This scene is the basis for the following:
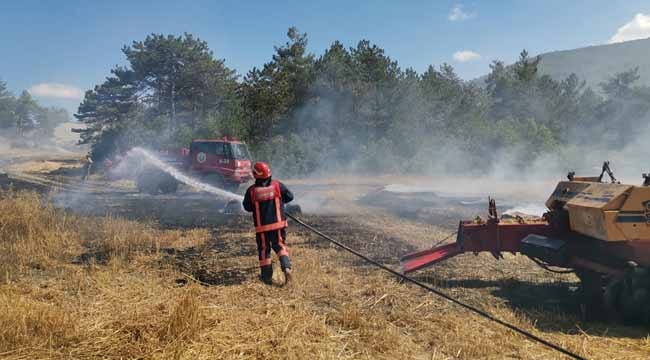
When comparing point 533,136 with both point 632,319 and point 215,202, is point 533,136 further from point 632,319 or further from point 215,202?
point 632,319

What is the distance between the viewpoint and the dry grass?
364cm

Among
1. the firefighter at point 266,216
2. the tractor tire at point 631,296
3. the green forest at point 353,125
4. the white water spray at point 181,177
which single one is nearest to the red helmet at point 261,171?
the firefighter at point 266,216

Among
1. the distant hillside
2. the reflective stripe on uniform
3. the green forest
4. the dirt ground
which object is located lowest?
the dirt ground

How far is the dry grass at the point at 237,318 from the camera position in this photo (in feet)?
11.9

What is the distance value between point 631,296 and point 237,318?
13.0 feet

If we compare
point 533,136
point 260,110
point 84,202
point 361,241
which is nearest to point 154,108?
point 260,110

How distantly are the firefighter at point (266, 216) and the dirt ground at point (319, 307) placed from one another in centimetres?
38

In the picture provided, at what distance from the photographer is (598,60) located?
148 metres

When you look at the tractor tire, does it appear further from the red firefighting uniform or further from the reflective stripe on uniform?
the reflective stripe on uniform

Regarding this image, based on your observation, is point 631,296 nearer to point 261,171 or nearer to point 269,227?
point 269,227

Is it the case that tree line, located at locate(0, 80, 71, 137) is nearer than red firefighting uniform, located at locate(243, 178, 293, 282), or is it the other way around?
red firefighting uniform, located at locate(243, 178, 293, 282)

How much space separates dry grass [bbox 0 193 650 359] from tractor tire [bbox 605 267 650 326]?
0.25m

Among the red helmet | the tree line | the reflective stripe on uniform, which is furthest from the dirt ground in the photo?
the tree line

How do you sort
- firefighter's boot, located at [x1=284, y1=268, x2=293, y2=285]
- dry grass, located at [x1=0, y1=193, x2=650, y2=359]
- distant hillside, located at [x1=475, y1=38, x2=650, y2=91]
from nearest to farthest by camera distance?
dry grass, located at [x1=0, y1=193, x2=650, y2=359] → firefighter's boot, located at [x1=284, y1=268, x2=293, y2=285] → distant hillside, located at [x1=475, y1=38, x2=650, y2=91]
